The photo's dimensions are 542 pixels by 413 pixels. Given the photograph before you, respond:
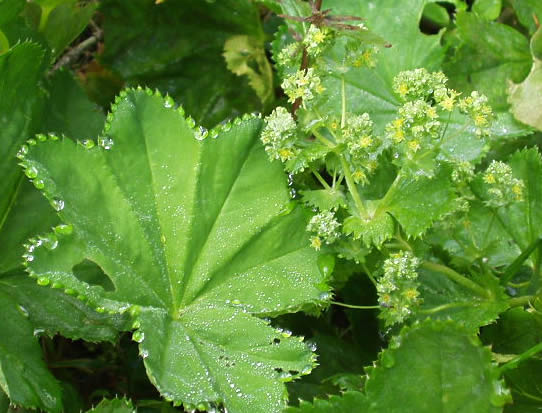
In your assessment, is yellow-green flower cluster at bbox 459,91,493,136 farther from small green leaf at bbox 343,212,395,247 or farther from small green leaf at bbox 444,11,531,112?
small green leaf at bbox 444,11,531,112

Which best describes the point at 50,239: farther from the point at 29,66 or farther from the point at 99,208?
the point at 29,66

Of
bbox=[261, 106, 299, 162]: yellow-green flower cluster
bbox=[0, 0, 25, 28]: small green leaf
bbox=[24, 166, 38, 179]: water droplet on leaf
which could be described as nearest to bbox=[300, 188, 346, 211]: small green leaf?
bbox=[261, 106, 299, 162]: yellow-green flower cluster

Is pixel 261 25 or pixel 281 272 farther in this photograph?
pixel 261 25

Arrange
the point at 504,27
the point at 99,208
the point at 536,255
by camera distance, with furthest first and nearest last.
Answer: the point at 504,27
the point at 536,255
the point at 99,208

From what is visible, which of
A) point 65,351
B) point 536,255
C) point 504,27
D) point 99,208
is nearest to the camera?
point 99,208

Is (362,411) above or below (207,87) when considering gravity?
below

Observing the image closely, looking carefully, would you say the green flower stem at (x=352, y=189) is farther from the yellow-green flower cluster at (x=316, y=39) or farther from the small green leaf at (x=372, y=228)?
the yellow-green flower cluster at (x=316, y=39)

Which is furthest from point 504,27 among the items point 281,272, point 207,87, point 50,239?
point 50,239

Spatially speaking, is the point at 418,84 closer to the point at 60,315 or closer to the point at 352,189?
the point at 352,189

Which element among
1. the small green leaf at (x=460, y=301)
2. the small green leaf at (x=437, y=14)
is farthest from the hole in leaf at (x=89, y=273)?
the small green leaf at (x=437, y=14)
